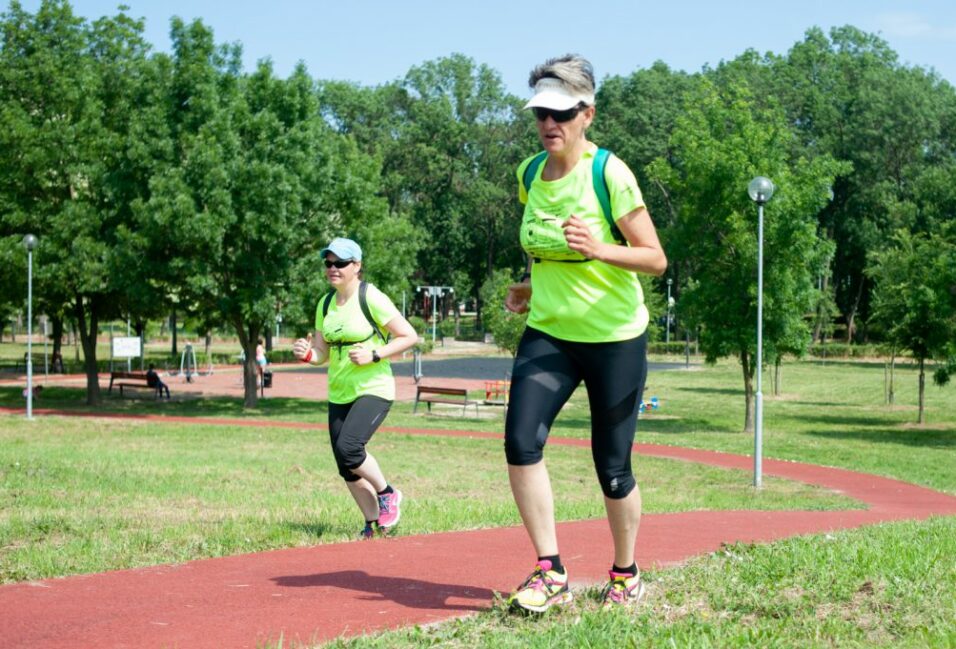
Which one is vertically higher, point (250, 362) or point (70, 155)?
point (70, 155)

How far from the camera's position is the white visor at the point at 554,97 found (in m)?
4.55

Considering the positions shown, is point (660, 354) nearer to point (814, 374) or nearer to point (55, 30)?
point (814, 374)

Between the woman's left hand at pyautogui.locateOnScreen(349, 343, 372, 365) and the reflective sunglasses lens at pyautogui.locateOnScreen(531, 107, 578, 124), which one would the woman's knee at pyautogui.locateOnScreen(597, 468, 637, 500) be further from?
the woman's left hand at pyautogui.locateOnScreen(349, 343, 372, 365)

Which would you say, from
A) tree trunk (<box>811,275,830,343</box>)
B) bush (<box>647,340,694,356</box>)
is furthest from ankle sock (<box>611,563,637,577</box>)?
bush (<box>647,340,694,356</box>)

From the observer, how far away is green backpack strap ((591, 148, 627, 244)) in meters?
4.61

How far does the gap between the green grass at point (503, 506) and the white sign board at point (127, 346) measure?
18.8 feet

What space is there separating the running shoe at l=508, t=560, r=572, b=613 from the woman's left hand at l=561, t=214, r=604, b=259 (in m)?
1.32

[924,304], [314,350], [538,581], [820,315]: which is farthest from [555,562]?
[820,315]

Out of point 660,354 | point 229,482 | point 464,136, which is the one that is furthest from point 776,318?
point 464,136

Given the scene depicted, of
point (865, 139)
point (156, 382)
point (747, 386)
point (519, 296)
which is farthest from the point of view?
point (865, 139)

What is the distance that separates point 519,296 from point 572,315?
439 millimetres

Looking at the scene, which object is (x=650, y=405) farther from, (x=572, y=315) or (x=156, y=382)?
(x=572, y=315)

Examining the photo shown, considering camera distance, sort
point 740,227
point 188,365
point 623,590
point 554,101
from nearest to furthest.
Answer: point 554,101, point 623,590, point 740,227, point 188,365

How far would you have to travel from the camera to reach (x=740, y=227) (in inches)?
1053
